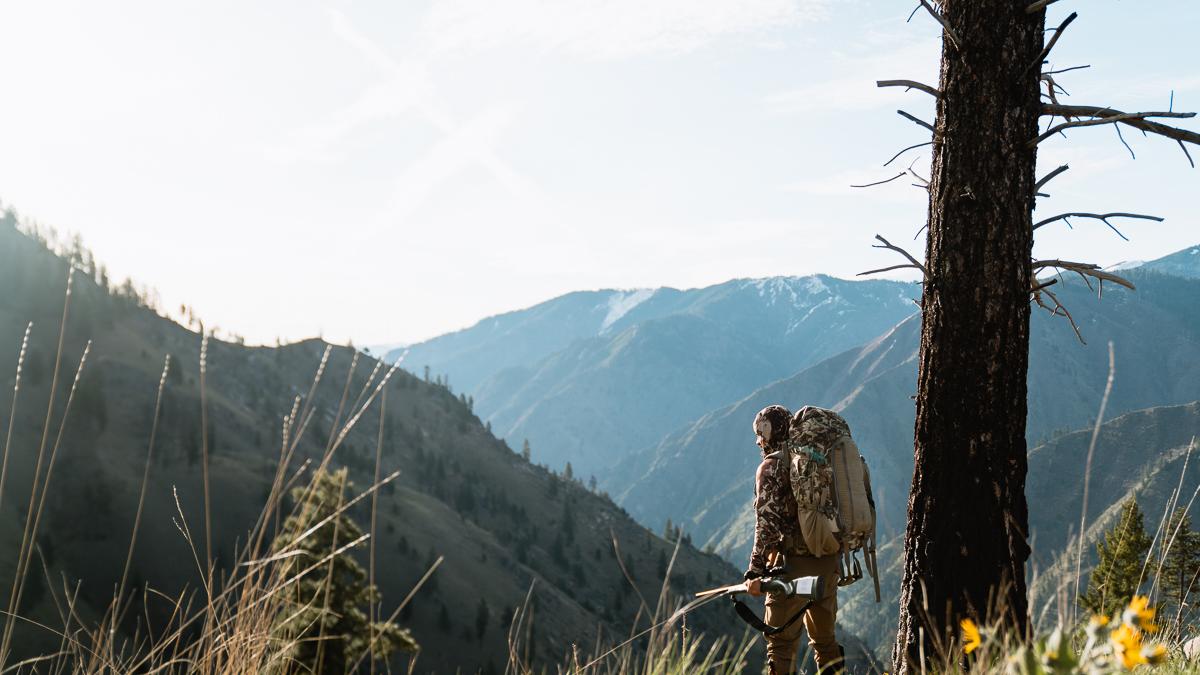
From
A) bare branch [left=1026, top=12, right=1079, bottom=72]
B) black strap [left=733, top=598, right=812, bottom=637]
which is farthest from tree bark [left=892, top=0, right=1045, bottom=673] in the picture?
black strap [left=733, top=598, right=812, bottom=637]

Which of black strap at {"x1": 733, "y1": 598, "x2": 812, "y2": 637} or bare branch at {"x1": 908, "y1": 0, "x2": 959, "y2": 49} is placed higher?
bare branch at {"x1": 908, "y1": 0, "x2": 959, "y2": 49}

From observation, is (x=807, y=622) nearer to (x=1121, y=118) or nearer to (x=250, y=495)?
(x=1121, y=118)

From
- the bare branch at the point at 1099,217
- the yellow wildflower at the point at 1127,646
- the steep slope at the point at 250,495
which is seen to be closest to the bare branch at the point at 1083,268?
the bare branch at the point at 1099,217

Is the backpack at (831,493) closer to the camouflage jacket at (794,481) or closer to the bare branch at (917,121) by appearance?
the camouflage jacket at (794,481)

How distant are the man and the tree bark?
109 cm

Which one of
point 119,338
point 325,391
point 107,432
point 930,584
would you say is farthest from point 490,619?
point 930,584

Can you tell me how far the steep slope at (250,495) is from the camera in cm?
8456

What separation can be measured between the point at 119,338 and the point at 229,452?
2707cm

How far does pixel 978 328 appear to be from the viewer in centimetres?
441

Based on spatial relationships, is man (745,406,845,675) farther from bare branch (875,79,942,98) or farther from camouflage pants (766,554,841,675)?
bare branch (875,79,942,98)

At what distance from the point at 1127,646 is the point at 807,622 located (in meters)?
4.18

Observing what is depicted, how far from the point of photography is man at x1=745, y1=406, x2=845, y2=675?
561 centimetres

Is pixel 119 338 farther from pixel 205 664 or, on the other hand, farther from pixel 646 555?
pixel 205 664

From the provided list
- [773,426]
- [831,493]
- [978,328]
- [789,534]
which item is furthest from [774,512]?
[978,328]
